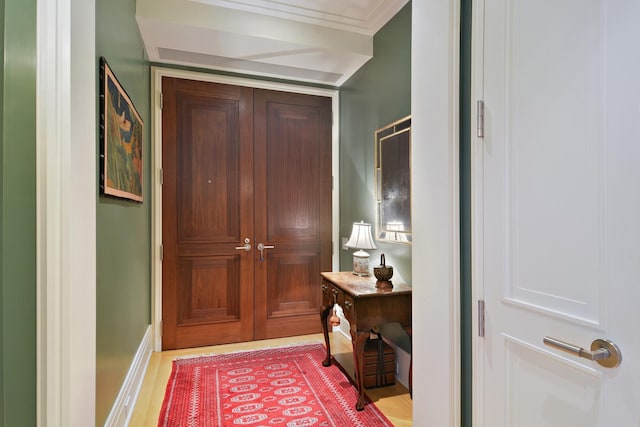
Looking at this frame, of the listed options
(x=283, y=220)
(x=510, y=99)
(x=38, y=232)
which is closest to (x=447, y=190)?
(x=510, y=99)

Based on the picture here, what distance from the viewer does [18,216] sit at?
32.3 inches

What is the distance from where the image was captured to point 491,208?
1163mm

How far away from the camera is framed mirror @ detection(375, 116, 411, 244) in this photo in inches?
95.1

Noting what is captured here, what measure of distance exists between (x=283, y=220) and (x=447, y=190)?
235 cm

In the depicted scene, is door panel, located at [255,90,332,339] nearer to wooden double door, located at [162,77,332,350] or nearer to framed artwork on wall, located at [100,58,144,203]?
wooden double door, located at [162,77,332,350]

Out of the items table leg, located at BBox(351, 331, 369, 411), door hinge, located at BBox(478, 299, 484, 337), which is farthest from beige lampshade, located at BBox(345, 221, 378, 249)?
door hinge, located at BBox(478, 299, 484, 337)

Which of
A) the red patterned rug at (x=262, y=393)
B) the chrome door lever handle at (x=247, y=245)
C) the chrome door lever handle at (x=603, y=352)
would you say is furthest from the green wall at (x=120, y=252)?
the chrome door lever handle at (x=603, y=352)

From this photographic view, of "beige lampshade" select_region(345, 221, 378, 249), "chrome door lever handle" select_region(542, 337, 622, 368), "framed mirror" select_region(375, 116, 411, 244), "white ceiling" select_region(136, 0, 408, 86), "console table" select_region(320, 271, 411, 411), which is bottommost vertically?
"console table" select_region(320, 271, 411, 411)

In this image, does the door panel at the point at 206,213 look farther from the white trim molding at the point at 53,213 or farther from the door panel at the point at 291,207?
the white trim molding at the point at 53,213

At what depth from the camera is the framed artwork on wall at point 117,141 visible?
1.49 meters

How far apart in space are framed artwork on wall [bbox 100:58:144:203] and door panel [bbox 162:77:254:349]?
79 centimetres

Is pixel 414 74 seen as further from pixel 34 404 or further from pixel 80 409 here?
pixel 80 409

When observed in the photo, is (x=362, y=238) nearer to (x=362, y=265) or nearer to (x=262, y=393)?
(x=362, y=265)

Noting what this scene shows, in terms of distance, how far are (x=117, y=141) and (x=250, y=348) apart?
2.22 m
